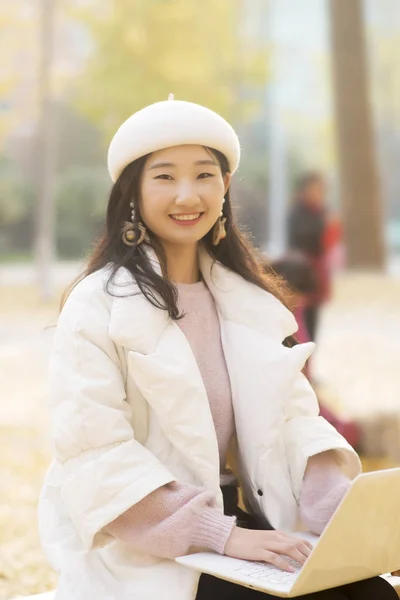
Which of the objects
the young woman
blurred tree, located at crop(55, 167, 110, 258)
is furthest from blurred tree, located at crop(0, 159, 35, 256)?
the young woman

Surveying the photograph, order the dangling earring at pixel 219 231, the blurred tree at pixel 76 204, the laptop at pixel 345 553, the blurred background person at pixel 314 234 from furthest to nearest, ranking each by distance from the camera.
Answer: the blurred tree at pixel 76 204, the blurred background person at pixel 314 234, the dangling earring at pixel 219 231, the laptop at pixel 345 553

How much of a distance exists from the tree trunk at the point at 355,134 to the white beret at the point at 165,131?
1137 centimetres

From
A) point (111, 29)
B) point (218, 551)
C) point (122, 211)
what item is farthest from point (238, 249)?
point (111, 29)

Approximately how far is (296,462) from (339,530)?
380mm

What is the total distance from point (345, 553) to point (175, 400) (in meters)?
→ 0.41

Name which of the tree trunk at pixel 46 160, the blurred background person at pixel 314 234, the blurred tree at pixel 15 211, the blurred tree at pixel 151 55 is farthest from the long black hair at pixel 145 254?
the blurred tree at pixel 15 211

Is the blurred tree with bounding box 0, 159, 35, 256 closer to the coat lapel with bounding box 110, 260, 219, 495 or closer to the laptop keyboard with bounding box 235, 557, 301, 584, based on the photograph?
the coat lapel with bounding box 110, 260, 219, 495

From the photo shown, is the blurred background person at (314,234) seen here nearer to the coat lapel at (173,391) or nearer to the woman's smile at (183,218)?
the woman's smile at (183,218)

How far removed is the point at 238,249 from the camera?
2.24 meters

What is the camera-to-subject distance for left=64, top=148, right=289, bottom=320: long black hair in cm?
200

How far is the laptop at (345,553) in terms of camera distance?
66.3 inches

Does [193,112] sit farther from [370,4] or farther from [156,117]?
[370,4]

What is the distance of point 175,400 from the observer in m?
1.88

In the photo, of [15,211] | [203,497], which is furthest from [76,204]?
[203,497]
